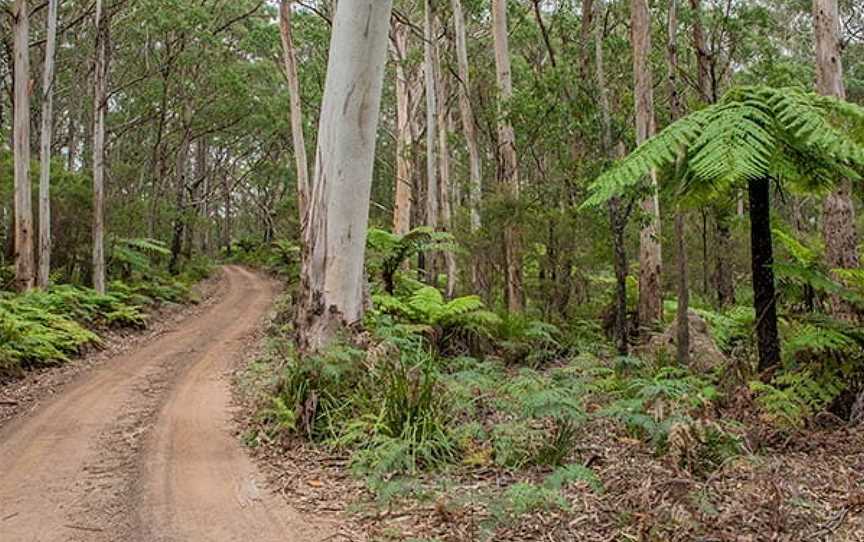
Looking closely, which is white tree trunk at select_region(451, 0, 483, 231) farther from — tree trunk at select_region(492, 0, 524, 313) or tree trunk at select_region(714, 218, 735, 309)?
tree trunk at select_region(714, 218, 735, 309)

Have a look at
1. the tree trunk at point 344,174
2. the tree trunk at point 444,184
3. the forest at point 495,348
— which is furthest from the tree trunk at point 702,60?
the tree trunk at point 344,174

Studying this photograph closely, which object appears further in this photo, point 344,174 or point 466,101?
point 466,101

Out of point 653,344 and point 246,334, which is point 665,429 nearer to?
point 653,344

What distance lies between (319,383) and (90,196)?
13.6m

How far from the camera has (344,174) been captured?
6934mm

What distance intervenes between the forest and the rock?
5cm

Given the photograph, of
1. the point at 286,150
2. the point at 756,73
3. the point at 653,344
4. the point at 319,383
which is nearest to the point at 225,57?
the point at 286,150

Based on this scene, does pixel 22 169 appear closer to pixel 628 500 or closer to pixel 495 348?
pixel 495 348

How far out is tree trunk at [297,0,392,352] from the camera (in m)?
6.86

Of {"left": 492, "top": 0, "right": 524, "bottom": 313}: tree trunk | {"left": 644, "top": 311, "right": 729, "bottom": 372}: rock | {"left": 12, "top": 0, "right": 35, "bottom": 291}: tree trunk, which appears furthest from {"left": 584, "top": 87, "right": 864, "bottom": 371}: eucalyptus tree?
{"left": 12, "top": 0, "right": 35, "bottom": 291}: tree trunk

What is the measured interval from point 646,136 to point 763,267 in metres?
4.27

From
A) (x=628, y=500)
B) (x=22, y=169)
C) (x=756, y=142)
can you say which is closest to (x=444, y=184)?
(x=22, y=169)

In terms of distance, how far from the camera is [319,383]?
605 cm

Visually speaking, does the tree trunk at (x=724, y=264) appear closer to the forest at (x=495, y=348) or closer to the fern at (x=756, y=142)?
the forest at (x=495, y=348)
